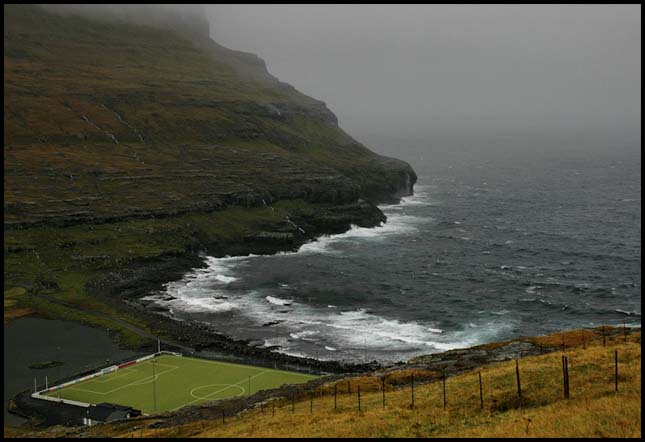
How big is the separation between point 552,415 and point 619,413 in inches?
155

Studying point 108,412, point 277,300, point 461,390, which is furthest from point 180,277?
point 461,390

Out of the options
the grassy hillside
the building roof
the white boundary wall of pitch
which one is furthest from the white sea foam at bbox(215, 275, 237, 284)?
the grassy hillside

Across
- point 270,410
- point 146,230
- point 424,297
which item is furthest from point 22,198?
point 270,410

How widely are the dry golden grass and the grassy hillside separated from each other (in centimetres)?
7

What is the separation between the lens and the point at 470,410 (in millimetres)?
49656

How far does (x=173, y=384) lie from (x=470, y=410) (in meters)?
57.5

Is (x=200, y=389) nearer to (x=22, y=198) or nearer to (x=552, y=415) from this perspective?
(x=552, y=415)

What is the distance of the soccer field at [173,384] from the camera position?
9088 cm

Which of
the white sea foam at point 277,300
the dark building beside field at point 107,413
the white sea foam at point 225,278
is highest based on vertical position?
the white sea foam at point 225,278

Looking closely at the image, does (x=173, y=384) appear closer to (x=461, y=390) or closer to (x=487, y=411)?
(x=461, y=390)

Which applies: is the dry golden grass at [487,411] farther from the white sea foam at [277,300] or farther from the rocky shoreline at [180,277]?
the white sea foam at [277,300]

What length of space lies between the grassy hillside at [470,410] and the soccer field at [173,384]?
17.4 metres

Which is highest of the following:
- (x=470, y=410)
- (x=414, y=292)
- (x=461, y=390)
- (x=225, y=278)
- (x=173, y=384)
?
(x=470, y=410)

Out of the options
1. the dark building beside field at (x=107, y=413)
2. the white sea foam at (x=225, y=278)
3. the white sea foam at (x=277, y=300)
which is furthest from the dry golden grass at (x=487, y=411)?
the white sea foam at (x=225, y=278)
